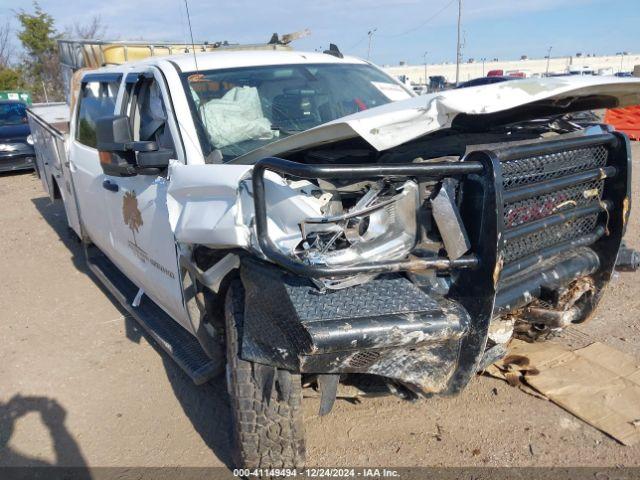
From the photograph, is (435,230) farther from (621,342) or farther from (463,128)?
(621,342)

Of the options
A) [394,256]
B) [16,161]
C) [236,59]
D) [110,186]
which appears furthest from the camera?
[16,161]

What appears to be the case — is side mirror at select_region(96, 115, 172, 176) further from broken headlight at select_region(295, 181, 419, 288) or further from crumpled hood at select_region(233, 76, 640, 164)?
broken headlight at select_region(295, 181, 419, 288)

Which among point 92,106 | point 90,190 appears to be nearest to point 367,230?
point 90,190

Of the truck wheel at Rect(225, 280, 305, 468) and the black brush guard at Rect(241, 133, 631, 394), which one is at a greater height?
the black brush guard at Rect(241, 133, 631, 394)

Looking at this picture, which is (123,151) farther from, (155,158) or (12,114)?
(12,114)

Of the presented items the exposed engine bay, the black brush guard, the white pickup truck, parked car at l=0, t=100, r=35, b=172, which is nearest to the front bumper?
parked car at l=0, t=100, r=35, b=172

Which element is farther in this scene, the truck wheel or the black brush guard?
the truck wheel

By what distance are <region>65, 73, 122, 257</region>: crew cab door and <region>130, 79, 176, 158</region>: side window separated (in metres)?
0.45

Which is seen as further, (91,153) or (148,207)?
(91,153)

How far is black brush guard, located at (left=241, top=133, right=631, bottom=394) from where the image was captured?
1.96 metres

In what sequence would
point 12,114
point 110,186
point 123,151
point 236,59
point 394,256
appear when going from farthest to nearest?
point 12,114 → point 110,186 → point 236,59 → point 123,151 → point 394,256

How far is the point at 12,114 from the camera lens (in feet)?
43.5

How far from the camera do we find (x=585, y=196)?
273 cm

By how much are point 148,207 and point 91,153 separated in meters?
1.57
